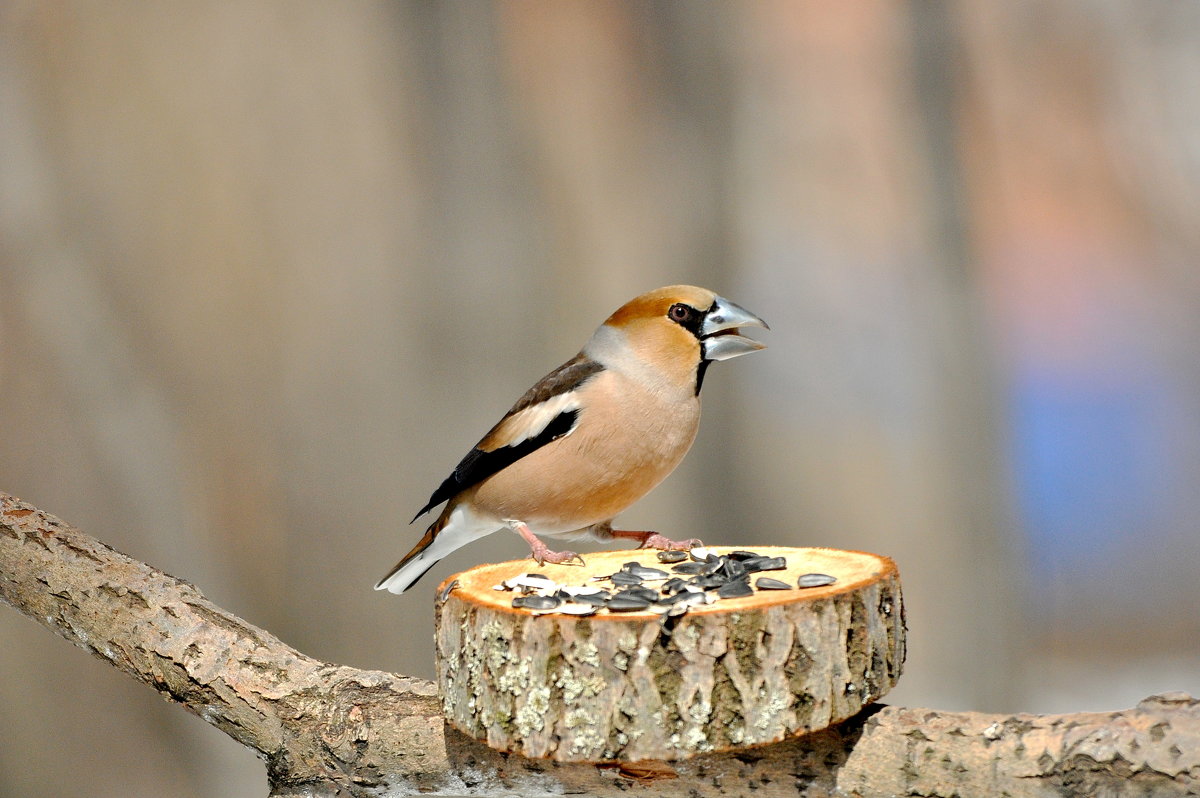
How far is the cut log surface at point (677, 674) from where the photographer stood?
1354mm

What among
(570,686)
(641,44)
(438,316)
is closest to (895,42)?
(641,44)

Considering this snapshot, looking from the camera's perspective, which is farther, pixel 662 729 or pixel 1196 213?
pixel 1196 213

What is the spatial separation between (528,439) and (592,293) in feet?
3.67

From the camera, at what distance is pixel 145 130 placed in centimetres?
276

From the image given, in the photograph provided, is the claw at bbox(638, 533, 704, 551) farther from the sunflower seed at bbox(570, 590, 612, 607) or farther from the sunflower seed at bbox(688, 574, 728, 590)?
the sunflower seed at bbox(570, 590, 612, 607)

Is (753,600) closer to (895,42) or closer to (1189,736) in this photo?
(1189,736)

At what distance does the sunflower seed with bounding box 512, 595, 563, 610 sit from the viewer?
1428 millimetres

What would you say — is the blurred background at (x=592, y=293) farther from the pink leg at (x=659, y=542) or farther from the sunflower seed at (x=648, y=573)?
the sunflower seed at (x=648, y=573)

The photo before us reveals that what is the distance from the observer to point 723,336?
6.06 feet

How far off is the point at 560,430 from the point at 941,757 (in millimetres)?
781

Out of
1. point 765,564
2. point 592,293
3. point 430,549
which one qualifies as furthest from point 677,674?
point 592,293

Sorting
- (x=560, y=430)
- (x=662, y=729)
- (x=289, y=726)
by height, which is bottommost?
(x=289, y=726)

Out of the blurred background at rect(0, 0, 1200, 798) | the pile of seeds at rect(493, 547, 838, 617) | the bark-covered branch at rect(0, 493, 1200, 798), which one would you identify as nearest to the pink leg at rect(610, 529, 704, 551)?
the pile of seeds at rect(493, 547, 838, 617)

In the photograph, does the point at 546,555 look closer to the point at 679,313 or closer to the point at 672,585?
the point at 672,585
